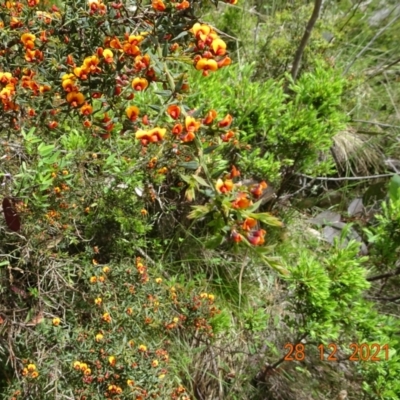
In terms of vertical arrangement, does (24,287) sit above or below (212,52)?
below

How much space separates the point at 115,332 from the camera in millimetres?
1276

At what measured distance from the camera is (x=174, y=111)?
34.9 inches

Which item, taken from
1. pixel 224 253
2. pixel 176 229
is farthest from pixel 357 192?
pixel 176 229

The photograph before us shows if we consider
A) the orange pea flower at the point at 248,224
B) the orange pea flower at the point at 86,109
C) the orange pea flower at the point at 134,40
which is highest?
the orange pea flower at the point at 134,40

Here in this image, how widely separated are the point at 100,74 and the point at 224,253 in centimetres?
103

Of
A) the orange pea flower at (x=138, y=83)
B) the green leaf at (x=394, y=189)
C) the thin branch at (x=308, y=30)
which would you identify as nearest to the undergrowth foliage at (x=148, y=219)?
the orange pea flower at (x=138, y=83)

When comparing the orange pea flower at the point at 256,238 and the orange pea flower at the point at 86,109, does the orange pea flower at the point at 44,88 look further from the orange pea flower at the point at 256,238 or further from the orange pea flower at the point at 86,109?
the orange pea flower at the point at 256,238

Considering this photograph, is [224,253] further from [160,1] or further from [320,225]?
[160,1]

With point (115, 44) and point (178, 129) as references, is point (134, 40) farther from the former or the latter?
point (178, 129)

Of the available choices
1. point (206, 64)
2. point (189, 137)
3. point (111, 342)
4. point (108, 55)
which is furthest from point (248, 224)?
point (111, 342)

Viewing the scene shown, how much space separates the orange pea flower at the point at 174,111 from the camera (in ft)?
2.89
